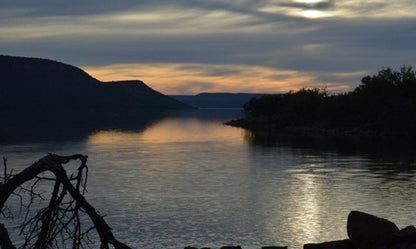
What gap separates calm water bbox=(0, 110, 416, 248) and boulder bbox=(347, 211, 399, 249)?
5.51 metres

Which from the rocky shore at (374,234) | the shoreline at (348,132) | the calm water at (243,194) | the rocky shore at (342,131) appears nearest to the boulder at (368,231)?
the rocky shore at (374,234)

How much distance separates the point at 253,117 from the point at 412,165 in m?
132

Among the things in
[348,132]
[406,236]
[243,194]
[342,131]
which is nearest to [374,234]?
[406,236]

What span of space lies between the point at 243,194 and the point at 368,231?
19874mm

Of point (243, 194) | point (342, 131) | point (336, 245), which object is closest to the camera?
point (336, 245)

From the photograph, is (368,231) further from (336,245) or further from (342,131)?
(342,131)

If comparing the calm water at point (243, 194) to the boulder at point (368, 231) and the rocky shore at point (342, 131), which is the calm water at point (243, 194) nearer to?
the boulder at point (368, 231)

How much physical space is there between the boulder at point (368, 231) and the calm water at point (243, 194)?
5.51 m

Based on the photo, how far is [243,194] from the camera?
3925cm

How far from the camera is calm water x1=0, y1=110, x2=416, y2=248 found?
2741cm

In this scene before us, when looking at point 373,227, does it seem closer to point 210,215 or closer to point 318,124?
point 210,215

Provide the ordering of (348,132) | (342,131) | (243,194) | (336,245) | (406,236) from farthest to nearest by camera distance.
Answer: (342,131), (348,132), (243,194), (336,245), (406,236)

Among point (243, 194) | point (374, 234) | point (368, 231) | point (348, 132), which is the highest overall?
point (348, 132)

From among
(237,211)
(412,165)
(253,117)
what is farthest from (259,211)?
(253,117)
